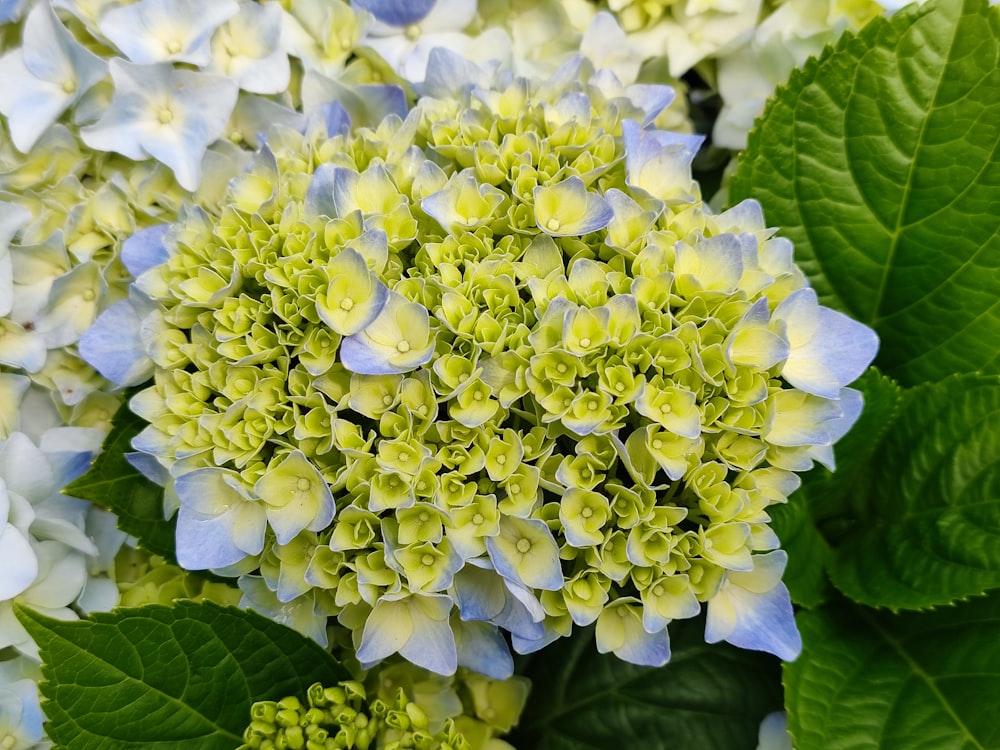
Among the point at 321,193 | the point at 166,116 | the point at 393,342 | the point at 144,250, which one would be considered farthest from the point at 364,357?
the point at 166,116

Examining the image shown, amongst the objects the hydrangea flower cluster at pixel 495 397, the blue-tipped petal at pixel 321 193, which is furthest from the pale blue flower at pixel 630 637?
the blue-tipped petal at pixel 321 193

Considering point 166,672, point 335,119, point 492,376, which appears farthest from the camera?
point 335,119

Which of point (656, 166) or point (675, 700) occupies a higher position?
point (656, 166)

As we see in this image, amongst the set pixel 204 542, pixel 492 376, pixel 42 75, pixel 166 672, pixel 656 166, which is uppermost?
pixel 656 166

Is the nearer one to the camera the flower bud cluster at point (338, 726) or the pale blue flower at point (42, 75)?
the flower bud cluster at point (338, 726)

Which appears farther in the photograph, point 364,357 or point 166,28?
point 166,28

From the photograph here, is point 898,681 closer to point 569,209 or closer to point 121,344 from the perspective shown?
point 569,209

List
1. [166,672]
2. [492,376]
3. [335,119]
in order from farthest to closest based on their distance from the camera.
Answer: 1. [335,119]
2. [166,672]
3. [492,376]

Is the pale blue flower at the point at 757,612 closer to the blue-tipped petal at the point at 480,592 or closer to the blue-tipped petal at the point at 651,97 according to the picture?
the blue-tipped petal at the point at 480,592
